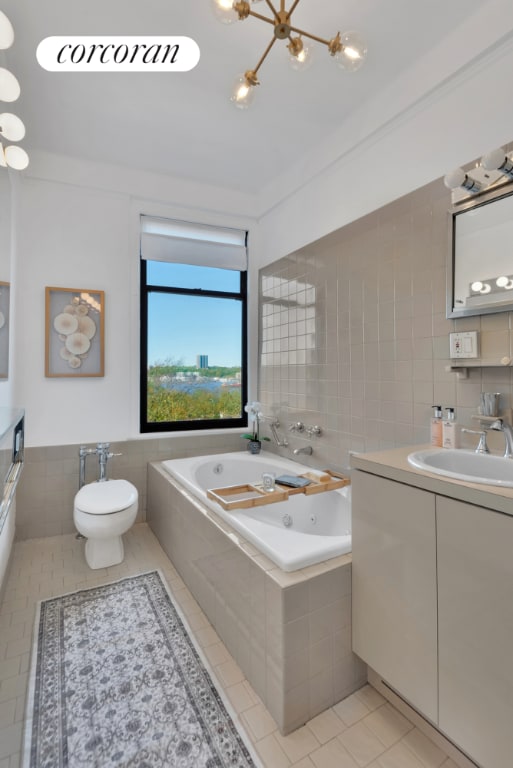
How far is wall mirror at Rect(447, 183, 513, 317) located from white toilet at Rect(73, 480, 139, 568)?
2.09 m

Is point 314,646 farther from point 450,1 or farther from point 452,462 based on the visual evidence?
point 450,1

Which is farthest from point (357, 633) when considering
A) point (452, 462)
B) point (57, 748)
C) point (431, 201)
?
point (431, 201)

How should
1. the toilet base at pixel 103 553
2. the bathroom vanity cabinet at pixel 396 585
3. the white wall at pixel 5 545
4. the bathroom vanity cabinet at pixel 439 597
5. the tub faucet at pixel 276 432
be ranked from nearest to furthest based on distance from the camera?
1. the bathroom vanity cabinet at pixel 439 597
2. the bathroom vanity cabinet at pixel 396 585
3. the white wall at pixel 5 545
4. the toilet base at pixel 103 553
5. the tub faucet at pixel 276 432

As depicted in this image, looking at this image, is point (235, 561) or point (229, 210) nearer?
point (235, 561)

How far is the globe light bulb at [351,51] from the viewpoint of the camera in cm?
131

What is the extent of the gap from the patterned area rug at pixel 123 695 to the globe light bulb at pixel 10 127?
7.54 feet

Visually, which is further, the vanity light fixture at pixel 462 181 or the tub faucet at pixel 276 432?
the tub faucet at pixel 276 432

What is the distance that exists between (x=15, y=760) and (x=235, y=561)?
888 mm

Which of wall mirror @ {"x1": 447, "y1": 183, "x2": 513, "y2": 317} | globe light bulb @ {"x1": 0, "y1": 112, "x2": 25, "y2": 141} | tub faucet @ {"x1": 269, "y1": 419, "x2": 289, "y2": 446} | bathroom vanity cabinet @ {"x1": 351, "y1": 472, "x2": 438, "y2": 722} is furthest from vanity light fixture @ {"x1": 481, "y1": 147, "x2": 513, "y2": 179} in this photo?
tub faucet @ {"x1": 269, "y1": 419, "x2": 289, "y2": 446}

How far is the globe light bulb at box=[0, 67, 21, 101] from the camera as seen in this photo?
144 cm

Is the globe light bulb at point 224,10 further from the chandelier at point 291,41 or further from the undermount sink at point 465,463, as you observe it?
the undermount sink at point 465,463

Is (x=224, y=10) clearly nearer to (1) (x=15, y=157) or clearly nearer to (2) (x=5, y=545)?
(1) (x=15, y=157)

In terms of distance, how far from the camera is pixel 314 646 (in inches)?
50.9

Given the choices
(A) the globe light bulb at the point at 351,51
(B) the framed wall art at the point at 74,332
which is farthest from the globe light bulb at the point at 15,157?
(A) the globe light bulb at the point at 351,51
